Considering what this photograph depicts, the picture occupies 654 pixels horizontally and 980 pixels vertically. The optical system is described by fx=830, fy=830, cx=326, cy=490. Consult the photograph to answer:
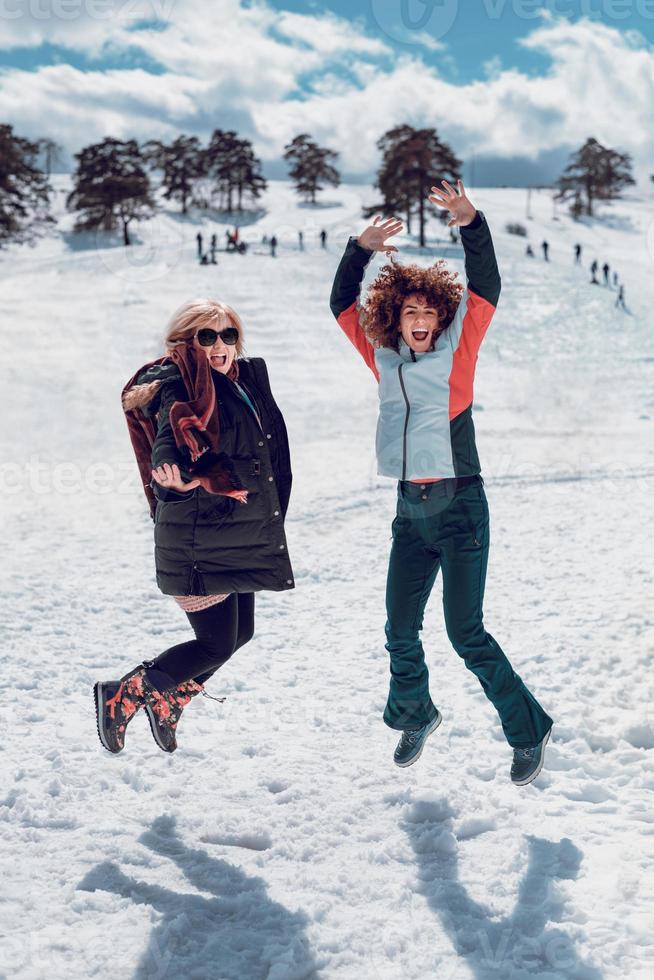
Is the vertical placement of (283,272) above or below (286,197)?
below

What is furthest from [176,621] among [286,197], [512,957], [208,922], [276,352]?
[286,197]

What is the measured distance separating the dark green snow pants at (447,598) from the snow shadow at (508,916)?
459 millimetres

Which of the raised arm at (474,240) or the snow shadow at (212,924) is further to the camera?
the raised arm at (474,240)

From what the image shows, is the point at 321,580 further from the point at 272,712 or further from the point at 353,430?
the point at 353,430

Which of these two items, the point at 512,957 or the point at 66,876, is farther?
the point at 66,876

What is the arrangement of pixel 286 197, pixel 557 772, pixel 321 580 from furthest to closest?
1. pixel 286 197
2. pixel 321 580
3. pixel 557 772

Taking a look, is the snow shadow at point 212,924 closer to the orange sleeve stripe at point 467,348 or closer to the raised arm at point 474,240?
the orange sleeve stripe at point 467,348

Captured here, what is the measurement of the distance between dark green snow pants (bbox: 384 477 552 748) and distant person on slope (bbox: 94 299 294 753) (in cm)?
49

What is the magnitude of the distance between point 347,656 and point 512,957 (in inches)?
106

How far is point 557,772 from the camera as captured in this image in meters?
3.58

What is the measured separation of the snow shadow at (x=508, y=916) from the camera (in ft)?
7.84
